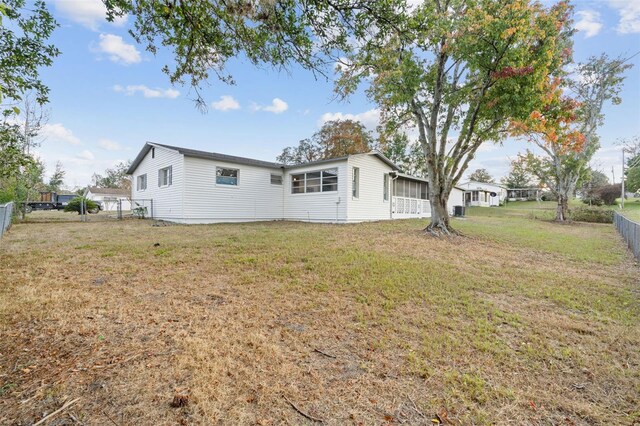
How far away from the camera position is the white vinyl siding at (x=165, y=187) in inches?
529

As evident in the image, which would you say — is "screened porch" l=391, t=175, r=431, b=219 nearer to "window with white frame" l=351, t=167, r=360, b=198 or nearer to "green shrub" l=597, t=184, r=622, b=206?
"window with white frame" l=351, t=167, r=360, b=198

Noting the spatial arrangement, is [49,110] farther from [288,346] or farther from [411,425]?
[411,425]

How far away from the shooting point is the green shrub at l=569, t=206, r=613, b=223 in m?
20.9

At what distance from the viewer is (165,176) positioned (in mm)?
14961

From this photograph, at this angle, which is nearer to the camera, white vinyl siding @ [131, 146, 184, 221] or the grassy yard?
the grassy yard

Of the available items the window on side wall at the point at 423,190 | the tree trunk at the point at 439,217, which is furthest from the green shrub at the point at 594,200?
the tree trunk at the point at 439,217

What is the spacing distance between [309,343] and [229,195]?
12674 millimetres

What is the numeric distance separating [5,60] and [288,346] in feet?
19.4

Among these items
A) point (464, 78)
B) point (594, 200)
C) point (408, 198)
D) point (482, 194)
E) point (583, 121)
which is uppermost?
point (583, 121)

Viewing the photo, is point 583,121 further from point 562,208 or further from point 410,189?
point 410,189

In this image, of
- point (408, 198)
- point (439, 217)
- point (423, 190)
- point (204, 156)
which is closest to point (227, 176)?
point (204, 156)

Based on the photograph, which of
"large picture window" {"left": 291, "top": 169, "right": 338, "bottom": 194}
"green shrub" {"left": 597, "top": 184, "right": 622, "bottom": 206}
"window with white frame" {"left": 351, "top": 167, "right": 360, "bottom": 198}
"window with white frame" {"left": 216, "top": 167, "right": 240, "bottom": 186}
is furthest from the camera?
"green shrub" {"left": 597, "top": 184, "right": 622, "bottom": 206}

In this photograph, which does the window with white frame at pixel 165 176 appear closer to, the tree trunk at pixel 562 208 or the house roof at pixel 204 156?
the house roof at pixel 204 156

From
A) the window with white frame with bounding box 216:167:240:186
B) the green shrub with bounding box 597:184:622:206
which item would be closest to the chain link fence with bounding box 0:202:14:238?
the window with white frame with bounding box 216:167:240:186
